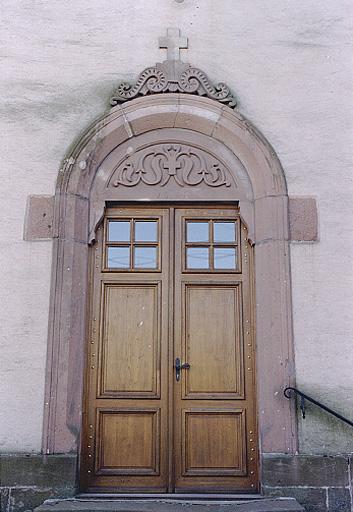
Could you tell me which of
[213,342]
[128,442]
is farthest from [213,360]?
[128,442]

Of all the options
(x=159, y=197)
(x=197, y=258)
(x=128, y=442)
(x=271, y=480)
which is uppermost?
(x=159, y=197)

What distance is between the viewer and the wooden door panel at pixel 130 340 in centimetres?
525

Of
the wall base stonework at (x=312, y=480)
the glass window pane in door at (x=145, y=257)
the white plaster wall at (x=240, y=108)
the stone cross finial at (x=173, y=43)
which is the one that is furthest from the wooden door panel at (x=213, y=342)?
the stone cross finial at (x=173, y=43)

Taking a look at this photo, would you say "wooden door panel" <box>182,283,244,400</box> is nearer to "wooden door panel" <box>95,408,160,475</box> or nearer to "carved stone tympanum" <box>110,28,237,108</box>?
"wooden door panel" <box>95,408,160,475</box>

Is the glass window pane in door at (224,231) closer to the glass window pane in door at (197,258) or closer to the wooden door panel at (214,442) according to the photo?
the glass window pane in door at (197,258)

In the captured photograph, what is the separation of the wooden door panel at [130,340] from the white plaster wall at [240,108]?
55 centimetres

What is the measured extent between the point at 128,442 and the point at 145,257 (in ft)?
5.14

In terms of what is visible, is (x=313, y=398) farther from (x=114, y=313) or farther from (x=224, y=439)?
(x=114, y=313)

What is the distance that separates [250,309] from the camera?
5414 mm

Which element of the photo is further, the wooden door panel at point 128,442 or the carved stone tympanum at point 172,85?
the carved stone tympanum at point 172,85

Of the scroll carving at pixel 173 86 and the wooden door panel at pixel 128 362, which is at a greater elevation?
the scroll carving at pixel 173 86

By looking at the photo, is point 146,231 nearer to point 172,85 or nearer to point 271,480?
point 172,85

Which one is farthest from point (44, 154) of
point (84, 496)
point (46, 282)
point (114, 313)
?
point (84, 496)

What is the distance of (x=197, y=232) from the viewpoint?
5.61 m
